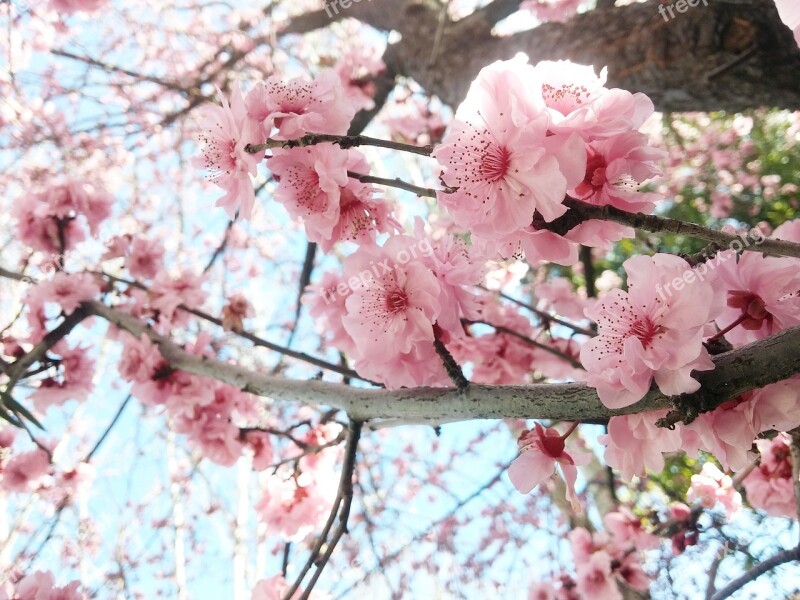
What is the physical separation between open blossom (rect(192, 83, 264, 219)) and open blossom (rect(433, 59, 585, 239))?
13.6 inches

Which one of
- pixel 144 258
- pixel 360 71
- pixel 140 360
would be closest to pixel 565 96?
pixel 140 360

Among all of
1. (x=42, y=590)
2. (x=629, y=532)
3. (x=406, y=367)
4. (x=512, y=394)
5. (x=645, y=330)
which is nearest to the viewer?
(x=645, y=330)

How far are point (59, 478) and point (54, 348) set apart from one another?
1.04m

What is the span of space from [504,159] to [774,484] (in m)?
1.45

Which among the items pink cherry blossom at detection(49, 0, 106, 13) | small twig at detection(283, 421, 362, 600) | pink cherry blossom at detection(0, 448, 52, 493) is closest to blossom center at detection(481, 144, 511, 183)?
small twig at detection(283, 421, 362, 600)

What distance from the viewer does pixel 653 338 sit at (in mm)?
792

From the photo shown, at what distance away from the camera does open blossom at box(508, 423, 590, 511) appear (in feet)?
3.21

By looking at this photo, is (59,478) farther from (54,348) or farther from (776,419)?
(776,419)

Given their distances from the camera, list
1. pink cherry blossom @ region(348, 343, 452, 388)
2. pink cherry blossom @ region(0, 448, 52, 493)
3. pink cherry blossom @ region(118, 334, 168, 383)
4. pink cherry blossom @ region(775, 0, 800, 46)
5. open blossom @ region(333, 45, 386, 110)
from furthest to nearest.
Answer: open blossom @ region(333, 45, 386, 110)
pink cherry blossom @ region(0, 448, 52, 493)
pink cherry blossom @ region(118, 334, 168, 383)
pink cherry blossom @ region(348, 343, 452, 388)
pink cherry blossom @ region(775, 0, 800, 46)

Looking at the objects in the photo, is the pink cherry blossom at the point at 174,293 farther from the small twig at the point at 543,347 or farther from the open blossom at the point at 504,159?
the open blossom at the point at 504,159

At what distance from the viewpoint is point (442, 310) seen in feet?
3.62

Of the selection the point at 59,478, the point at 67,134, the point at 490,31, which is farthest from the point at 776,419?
the point at 67,134
